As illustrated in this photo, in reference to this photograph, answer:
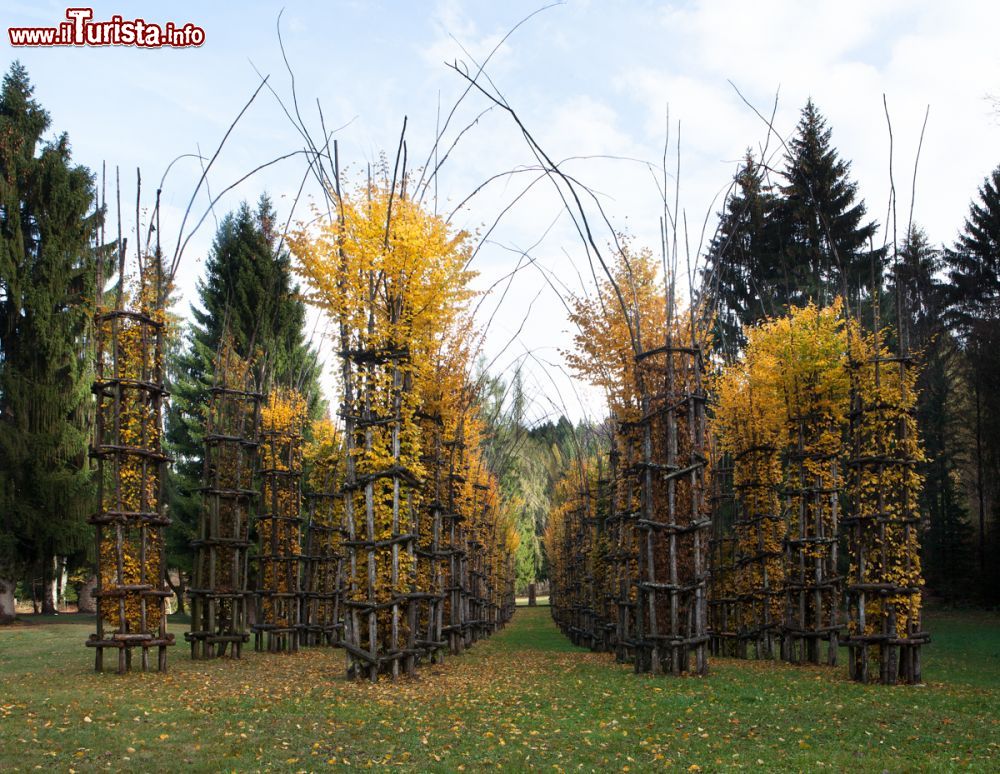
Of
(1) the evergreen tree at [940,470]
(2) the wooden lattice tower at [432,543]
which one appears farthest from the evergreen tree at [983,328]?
(2) the wooden lattice tower at [432,543]

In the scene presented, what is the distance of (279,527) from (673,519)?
1076 cm

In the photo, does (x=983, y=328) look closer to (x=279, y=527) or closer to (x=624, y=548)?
(x=624, y=548)

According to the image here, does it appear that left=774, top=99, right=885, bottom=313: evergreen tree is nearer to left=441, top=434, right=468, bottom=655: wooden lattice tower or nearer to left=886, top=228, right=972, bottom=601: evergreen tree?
left=886, top=228, right=972, bottom=601: evergreen tree

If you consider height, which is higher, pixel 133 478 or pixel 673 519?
pixel 133 478

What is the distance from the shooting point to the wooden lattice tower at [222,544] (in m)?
16.5

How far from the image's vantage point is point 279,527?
20312 millimetres

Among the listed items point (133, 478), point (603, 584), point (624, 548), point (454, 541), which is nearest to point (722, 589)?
point (603, 584)

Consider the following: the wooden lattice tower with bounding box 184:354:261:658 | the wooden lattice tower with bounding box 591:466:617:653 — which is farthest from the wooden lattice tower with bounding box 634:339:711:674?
the wooden lattice tower with bounding box 184:354:261:658

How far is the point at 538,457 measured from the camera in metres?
60.3

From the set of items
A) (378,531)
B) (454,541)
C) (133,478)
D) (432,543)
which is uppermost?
(133,478)

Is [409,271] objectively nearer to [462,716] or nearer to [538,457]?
[462,716]

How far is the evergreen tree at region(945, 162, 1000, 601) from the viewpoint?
32.6 meters

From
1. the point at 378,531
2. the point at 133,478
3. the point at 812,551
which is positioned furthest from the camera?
the point at 812,551

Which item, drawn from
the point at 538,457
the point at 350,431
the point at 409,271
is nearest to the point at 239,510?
the point at 350,431
